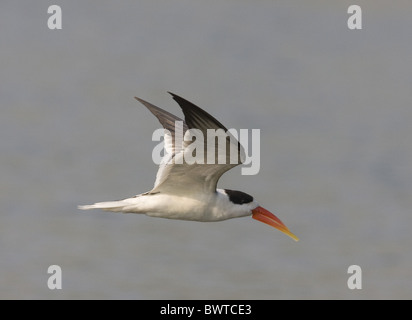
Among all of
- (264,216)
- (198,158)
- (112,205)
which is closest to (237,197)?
(264,216)

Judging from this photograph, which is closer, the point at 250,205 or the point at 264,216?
the point at 250,205

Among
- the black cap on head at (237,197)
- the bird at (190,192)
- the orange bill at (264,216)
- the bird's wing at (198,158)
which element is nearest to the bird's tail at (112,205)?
the bird at (190,192)

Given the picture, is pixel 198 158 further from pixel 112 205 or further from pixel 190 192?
pixel 112 205

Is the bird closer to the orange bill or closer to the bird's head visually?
the bird's head

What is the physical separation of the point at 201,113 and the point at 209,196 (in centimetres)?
150

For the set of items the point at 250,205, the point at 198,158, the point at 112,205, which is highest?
the point at 198,158

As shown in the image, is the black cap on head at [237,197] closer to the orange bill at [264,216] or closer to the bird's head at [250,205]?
the bird's head at [250,205]

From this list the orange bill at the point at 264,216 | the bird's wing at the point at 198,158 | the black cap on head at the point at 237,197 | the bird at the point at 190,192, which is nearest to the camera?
the bird's wing at the point at 198,158

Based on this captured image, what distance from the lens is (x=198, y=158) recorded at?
7703 mm

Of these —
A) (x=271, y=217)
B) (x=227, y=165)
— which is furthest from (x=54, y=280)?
(x=227, y=165)

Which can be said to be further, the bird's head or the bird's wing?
the bird's head

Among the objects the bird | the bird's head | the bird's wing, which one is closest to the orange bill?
the bird's head

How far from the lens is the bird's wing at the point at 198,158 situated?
23.2 ft

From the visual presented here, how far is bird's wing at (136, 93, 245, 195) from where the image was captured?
7.06 meters
